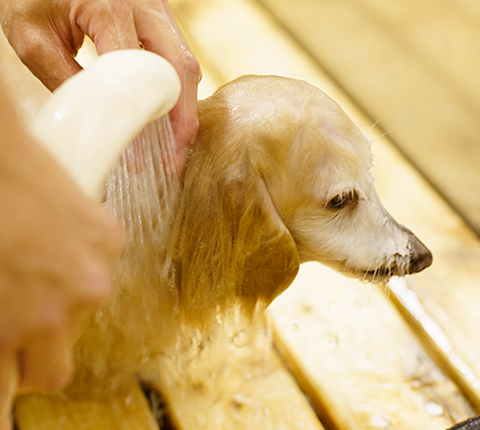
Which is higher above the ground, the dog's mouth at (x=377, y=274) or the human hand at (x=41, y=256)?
the human hand at (x=41, y=256)

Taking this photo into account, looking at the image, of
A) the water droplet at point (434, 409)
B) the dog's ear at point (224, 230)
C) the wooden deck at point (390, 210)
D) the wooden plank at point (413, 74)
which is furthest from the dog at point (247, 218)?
the wooden plank at point (413, 74)

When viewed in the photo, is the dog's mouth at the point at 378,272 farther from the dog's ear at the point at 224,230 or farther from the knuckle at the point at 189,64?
the knuckle at the point at 189,64

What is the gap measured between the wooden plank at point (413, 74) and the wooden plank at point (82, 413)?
3.11 feet

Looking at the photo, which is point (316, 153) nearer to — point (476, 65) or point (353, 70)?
point (476, 65)

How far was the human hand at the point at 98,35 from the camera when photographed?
2.35ft

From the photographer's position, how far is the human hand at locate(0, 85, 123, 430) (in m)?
0.25

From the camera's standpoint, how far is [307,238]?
893mm

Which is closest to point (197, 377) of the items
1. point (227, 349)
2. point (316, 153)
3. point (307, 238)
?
point (227, 349)

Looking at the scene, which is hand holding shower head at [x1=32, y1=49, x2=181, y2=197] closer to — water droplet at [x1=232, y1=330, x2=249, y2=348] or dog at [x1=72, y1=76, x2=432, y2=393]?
dog at [x1=72, y1=76, x2=432, y2=393]

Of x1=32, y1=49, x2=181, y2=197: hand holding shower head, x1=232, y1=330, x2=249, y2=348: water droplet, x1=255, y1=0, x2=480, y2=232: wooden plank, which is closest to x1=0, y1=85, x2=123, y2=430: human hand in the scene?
x1=32, y1=49, x2=181, y2=197: hand holding shower head

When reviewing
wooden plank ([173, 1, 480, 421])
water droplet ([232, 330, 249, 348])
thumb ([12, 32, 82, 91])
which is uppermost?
thumb ([12, 32, 82, 91])

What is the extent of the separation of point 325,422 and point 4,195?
0.96m

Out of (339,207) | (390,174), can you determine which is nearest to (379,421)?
(339,207)

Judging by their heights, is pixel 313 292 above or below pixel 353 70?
below
